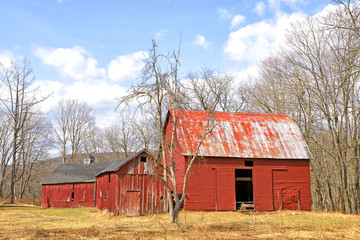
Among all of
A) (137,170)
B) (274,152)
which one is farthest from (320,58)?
(137,170)

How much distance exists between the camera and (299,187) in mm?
26328

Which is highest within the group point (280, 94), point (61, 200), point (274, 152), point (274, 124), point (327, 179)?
point (280, 94)

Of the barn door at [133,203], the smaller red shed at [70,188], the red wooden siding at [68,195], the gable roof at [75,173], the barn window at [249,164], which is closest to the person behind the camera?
the barn door at [133,203]

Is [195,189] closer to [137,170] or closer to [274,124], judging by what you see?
[137,170]

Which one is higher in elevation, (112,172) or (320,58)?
(320,58)

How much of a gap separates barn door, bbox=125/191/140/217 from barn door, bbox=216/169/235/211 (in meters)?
5.38

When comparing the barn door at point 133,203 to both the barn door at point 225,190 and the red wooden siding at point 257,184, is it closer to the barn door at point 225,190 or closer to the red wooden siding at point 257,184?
the red wooden siding at point 257,184

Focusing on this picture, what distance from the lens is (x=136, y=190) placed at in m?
24.4

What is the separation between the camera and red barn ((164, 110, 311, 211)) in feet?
81.5

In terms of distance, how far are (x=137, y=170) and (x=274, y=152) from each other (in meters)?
10.0

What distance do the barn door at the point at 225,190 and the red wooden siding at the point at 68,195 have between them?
17.6 meters

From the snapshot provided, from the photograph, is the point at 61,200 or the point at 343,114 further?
the point at 61,200

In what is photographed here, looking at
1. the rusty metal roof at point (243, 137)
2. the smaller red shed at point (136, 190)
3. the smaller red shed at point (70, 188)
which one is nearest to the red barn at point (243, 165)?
the rusty metal roof at point (243, 137)

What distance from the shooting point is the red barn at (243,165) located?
81.5 feet
